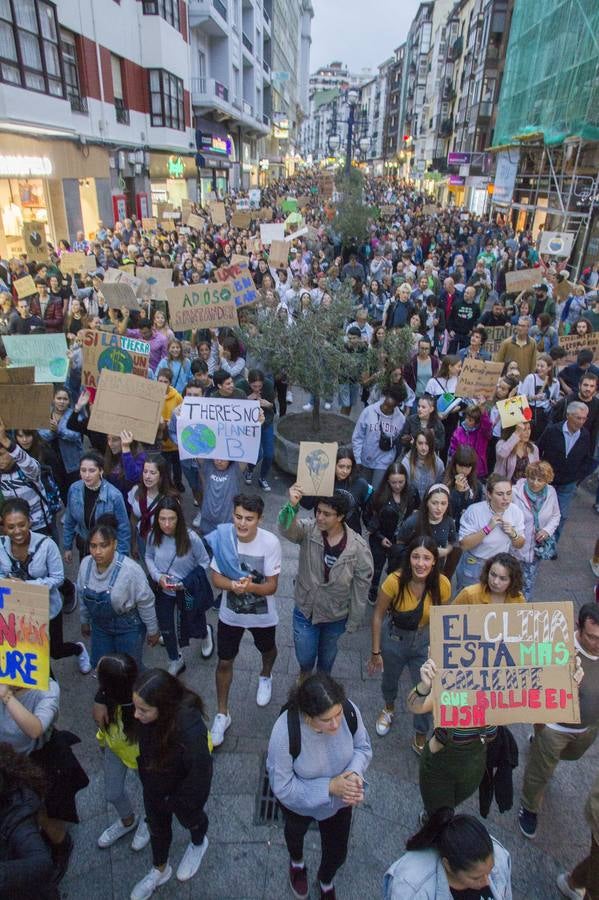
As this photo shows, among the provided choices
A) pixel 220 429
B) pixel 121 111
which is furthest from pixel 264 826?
pixel 121 111

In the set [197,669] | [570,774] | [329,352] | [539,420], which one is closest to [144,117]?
[329,352]

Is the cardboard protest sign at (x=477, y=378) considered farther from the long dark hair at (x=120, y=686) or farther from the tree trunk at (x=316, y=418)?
the long dark hair at (x=120, y=686)

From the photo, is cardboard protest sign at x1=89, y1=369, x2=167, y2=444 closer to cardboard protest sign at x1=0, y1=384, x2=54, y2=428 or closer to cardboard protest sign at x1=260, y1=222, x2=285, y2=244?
cardboard protest sign at x1=0, y1=384, x2=54, y2=428

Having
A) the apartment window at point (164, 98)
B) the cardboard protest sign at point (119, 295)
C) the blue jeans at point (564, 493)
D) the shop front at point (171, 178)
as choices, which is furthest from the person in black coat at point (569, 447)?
the apartment window at point (164, 98)

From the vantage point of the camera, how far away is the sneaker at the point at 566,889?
3182 mm

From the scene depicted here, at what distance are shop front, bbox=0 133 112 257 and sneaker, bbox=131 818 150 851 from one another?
553 inches

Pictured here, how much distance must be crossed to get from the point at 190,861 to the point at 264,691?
1.32 metres

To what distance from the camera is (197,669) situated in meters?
4.78

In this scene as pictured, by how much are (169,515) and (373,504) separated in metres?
1.79

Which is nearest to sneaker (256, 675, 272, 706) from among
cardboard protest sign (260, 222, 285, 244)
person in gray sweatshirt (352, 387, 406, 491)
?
person in gray sweatshirt (352, 387, 406, 491)

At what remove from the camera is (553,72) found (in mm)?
25078

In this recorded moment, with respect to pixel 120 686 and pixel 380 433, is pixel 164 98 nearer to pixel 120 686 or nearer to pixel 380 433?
pixel 380 433

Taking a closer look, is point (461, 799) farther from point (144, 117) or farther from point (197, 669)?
point (144, 117)

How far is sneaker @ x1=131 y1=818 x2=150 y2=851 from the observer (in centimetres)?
339
